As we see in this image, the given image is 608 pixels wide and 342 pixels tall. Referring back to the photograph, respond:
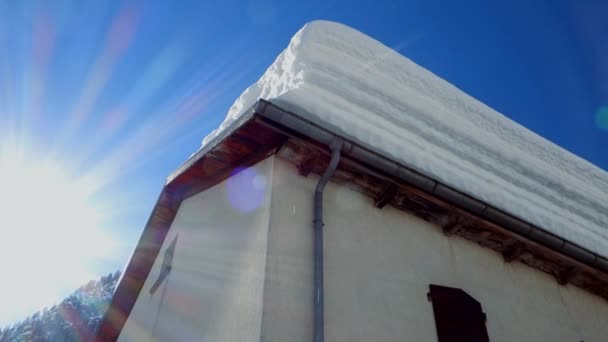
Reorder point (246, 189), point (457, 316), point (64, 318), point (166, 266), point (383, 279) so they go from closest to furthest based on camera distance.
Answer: point (383, 279)
point (457, 316)
point (246, 189)
point (166, 266)
point (64, 318)

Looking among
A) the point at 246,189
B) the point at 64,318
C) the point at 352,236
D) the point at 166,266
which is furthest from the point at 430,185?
the point at 64,318

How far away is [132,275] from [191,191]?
6.29 ft

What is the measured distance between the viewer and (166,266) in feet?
15.3

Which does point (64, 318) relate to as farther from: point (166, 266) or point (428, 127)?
point (428, 127)

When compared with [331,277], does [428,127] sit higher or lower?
higher

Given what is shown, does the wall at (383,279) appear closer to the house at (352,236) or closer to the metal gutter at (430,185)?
the house at (352,236)

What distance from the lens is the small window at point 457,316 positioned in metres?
3.23

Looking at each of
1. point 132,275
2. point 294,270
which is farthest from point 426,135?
point 132,275

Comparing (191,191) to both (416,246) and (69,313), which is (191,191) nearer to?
(416,246)

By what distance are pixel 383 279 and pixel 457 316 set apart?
0.78m

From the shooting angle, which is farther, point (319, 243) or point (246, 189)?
point (246, 189)

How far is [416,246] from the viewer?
3596 millimetres

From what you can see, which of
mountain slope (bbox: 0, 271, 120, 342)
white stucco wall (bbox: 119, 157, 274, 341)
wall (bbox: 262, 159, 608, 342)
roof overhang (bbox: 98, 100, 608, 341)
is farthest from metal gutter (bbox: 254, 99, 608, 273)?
mountain slope (bbox: 0, 271, 120, 342)

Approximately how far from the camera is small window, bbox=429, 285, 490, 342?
323 cm
